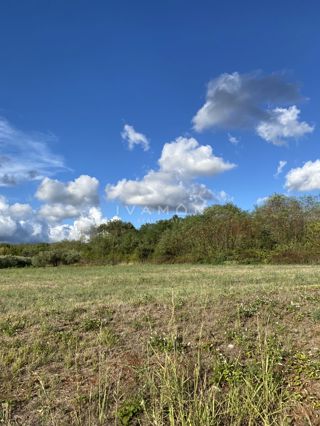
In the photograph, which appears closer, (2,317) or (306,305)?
(306,305)

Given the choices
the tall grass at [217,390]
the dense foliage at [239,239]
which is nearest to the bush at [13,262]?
the dense foliage at [239,239]

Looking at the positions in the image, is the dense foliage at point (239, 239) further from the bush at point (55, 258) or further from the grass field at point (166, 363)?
the grass field at point (166, 363)

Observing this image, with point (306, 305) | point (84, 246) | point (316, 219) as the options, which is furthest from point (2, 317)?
point (84, 246)

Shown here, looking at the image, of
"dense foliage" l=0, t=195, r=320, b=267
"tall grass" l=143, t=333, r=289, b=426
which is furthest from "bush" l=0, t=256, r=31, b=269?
"tall grass" l=143, t=333, r=289, b=426

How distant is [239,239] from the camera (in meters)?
46.7

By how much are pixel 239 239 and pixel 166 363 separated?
41.7 metres

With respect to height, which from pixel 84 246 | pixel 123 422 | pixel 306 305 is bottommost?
pixel 123 422

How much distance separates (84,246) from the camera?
222 ft

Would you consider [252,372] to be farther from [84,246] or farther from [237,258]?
[84,246]

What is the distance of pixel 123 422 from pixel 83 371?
1.45 m

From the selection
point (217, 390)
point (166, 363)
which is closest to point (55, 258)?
point (166, 363)

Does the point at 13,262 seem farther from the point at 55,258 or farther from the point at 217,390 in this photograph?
the point at 217,390

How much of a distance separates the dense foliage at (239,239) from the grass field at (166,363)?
31.9 m

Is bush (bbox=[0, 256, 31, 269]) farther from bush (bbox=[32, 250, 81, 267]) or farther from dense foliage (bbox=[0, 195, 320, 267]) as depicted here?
bush (bbox=[32, 250, 81, 267])
